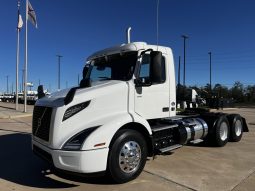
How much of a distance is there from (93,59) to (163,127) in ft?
7.49

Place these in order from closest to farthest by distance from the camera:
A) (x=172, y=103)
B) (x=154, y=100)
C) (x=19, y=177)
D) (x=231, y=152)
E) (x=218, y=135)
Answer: (x=19, y=177) < (x=154, y=100) < (x=172, y=103) < (x=231, y=152) < (x=218, y=135)

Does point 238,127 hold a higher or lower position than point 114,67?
lower

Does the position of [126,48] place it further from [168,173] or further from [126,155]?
[168,173]

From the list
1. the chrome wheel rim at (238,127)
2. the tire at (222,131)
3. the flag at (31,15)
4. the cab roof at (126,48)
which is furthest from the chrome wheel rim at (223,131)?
the flag at (31,15)

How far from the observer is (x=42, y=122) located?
645 cm

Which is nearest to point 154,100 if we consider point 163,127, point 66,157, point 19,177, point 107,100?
point 163,127

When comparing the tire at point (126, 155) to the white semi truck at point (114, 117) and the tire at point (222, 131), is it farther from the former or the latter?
the tire at point (222, 131)

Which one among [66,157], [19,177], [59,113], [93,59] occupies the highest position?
[93,59]

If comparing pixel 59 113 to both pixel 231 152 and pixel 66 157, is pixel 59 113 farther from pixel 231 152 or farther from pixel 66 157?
pixel 231 152

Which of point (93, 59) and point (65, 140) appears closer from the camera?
point (65, 140)

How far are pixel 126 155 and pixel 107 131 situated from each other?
2.27ft

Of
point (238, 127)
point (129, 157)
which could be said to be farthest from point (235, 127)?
point (129, 157)

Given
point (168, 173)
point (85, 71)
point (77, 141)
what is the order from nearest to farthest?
point (77, 141), point (168, 173), point (85, 71)

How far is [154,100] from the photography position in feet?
24.2
